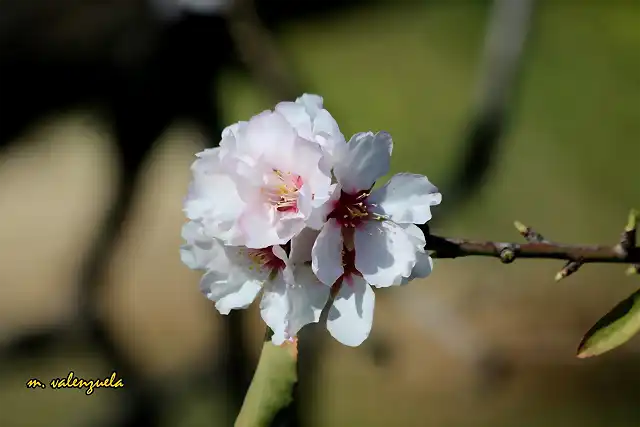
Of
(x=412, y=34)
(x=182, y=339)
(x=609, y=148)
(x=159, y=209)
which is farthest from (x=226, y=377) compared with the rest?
(x=412, y=34)

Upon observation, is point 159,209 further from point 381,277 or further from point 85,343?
point 381,277

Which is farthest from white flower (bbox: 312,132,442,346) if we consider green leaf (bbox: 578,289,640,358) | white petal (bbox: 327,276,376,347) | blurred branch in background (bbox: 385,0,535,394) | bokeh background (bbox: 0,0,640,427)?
bokeh background (bbox: 0,0,640,427)

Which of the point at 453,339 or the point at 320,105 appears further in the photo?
the point at 453,339

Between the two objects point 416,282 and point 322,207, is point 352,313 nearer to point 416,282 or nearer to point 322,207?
point 322,207

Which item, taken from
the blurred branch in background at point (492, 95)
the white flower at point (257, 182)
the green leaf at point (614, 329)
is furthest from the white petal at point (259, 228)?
the blurred branch in background at point (492, 95)

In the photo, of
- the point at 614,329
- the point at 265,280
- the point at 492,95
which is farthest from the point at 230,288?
the point at 492,95

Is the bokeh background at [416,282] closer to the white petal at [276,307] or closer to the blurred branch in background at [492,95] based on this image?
the blurred branch in background at [492,95]
